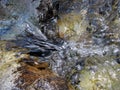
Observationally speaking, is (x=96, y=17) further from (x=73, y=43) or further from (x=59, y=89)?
(x=59, y=89)

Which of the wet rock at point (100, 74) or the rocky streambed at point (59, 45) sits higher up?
the rocky streambed at point (59, 45)

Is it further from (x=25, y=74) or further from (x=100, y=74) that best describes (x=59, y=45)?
(x=25, y=74)

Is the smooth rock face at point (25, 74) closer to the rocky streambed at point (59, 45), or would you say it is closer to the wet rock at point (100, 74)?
the rocky streambed at point (59, 45)

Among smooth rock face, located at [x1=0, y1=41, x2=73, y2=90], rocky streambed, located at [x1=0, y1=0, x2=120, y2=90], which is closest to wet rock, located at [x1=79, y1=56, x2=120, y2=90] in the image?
rocky streambed, located at [x1=0, y1=0, x2=120, y2=90]

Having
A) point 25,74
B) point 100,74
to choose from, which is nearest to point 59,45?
point 100,74

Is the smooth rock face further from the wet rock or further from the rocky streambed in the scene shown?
the wet rock

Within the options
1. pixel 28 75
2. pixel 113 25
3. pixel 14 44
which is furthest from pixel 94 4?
pixel 28 75

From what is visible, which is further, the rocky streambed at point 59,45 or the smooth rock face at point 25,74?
the rocky streambed at point 59,45

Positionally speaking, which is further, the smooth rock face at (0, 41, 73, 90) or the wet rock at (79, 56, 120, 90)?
the wet rock at (79, 56, 120, 90)

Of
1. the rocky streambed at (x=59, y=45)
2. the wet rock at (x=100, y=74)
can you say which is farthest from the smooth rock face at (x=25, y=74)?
the wet rock at (x=100, y=74)
